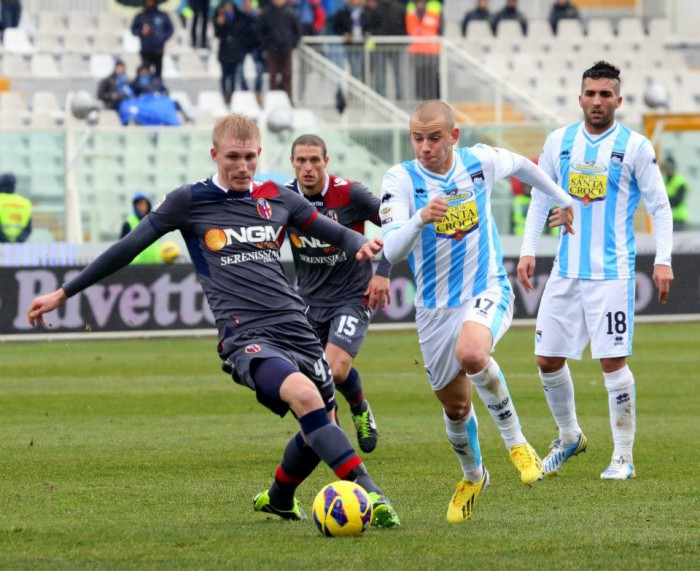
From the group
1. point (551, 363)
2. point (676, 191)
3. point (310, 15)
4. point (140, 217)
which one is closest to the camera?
point (551, 363)

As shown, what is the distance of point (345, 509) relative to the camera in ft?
20.5

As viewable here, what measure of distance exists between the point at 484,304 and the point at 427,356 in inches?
16.2

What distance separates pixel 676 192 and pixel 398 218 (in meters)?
17.9

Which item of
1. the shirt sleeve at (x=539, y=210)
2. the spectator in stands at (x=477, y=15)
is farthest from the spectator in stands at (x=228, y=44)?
the shirt sleeve at (x=539, y=210)

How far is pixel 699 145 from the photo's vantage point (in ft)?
81.4

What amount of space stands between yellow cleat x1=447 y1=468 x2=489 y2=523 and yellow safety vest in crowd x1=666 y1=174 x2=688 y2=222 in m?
17.7

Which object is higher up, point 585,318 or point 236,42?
point 236,42

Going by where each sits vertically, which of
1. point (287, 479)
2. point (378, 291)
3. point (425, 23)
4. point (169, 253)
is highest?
point (425, 23)

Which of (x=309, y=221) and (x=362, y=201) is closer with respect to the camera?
(x=309, y=221)

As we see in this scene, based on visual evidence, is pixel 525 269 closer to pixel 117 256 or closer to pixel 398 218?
pixel 398 218

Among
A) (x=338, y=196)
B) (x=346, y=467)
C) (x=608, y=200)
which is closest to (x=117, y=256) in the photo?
(x=346, y=467)

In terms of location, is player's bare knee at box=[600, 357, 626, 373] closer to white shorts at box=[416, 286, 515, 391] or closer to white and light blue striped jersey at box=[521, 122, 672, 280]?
white and light blue striped jersey at box=[521, 122, 672, 280]

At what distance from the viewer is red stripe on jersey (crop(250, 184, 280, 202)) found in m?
6.95

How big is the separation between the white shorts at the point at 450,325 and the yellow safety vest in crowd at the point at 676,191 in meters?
17.2
